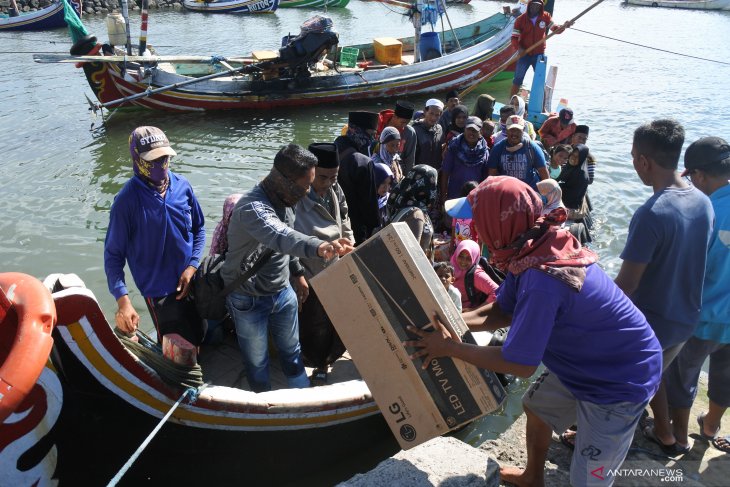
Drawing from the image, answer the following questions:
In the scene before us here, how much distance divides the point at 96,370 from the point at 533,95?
9321 millimetres

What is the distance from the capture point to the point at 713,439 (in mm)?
3770

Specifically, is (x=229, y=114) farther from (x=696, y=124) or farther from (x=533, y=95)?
(x=696, y=124)

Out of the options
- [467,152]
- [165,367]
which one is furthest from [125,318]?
[467,152]

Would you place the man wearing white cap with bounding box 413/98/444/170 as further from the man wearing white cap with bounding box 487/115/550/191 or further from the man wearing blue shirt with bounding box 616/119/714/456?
the man wearing blue shirt with bounding box 616/119/714/456

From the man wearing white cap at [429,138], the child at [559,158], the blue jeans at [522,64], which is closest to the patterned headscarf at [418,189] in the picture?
the man wearing white cap at [429,138]

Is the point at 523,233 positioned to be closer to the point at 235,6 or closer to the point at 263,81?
the point at 263,81

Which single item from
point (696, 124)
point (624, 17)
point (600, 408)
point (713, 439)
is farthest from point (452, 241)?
point (624, 17)

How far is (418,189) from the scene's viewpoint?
482 centimetres

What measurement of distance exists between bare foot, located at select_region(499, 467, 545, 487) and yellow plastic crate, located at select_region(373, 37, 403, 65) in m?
13.9

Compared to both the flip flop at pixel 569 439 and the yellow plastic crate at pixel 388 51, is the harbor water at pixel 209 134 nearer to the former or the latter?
the flip flop at pixel 569 439

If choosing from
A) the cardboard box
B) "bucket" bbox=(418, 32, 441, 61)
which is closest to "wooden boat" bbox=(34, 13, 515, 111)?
"bucket" bbox=(418, 32, 441, 61)

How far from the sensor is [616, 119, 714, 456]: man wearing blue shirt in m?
2.83

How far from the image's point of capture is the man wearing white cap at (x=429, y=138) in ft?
22.6

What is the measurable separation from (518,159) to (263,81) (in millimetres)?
8950
